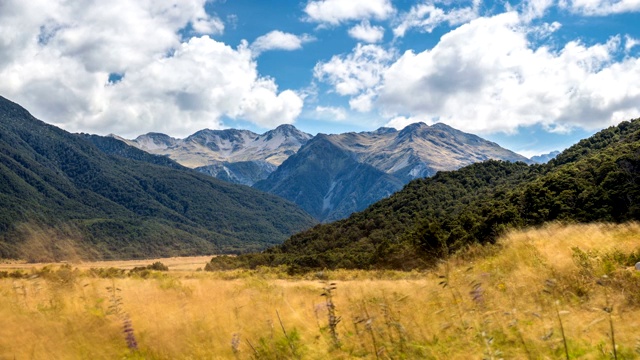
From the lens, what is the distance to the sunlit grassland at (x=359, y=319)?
650 centimetres

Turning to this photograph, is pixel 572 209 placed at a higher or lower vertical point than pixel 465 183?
lower

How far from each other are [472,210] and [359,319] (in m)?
63.4

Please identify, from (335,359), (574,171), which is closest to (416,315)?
(335,359)

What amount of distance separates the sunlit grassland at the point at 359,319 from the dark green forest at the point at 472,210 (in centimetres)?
221

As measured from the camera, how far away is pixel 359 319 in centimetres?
823

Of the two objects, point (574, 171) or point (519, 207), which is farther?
point (574, 171)

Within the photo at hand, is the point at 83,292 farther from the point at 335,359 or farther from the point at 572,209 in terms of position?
the point at 572,209

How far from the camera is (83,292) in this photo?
10.5 meters

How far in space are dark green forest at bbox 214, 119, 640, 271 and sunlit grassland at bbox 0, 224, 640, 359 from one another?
2.21 metres

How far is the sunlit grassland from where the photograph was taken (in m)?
6.50

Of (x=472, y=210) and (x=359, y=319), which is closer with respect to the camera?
(x=359, y=319)

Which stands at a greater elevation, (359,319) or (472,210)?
(472,210)

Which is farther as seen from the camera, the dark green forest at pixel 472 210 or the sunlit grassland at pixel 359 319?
the dark green forest at pixel 472 210

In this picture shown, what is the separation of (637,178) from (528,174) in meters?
46.3
